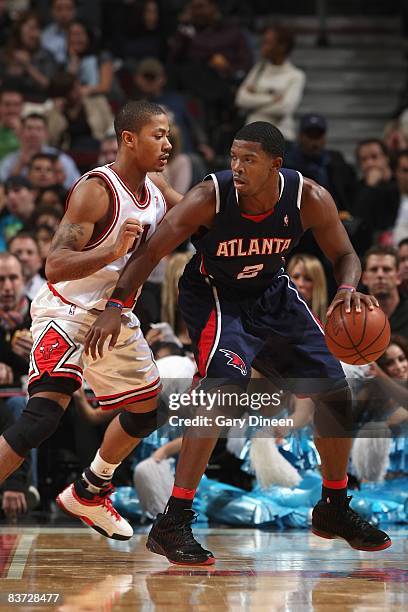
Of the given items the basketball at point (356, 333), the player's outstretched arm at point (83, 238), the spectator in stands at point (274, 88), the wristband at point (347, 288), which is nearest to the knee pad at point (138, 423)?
the player's outstretched arm at point (83, 238)

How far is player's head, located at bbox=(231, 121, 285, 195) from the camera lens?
457 centimetres

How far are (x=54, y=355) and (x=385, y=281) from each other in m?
2.69

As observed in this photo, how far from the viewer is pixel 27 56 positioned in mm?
10883

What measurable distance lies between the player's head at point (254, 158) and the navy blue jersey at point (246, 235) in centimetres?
9

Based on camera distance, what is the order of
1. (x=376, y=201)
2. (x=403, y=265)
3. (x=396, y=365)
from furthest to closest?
(x=376, y=201) → (x=403, y=265) → (x=396, y=365)

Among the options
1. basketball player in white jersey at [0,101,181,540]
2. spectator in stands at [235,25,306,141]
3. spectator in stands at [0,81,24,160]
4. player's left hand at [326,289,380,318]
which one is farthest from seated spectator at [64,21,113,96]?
player's left hand at [326,289,380,318]

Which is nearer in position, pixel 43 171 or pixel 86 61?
pixel 43 171

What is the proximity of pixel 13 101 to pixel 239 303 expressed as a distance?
5552 millimetres

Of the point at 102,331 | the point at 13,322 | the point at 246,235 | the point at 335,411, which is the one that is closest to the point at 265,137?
the point at 246,235

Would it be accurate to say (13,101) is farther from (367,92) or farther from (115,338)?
(115,338)

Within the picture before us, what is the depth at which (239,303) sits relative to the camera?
15.9 ft

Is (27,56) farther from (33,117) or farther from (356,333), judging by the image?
(356,333)

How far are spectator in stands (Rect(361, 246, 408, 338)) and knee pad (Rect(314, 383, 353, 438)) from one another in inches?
76.1

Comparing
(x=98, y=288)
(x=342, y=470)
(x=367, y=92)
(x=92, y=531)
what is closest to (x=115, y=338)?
(x=98, y=288)
